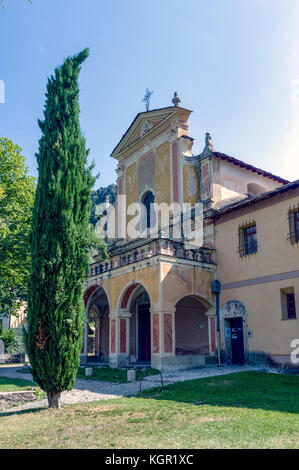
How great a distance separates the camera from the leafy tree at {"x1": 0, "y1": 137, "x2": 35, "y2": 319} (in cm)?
1836

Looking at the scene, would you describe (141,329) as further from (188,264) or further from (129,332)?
(188,264)

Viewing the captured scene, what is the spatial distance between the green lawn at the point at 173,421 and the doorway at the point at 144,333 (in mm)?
9984

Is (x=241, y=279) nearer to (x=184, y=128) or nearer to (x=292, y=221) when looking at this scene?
(x=292, y=221)

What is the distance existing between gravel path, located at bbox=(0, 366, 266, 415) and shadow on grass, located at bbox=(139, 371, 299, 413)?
2.92ft

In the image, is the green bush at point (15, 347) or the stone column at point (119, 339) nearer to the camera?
the stone column at point (119, 339)

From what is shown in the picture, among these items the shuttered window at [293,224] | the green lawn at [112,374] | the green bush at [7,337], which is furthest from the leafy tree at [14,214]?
the green bush at [7,337]

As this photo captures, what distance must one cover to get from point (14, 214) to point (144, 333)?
976cm

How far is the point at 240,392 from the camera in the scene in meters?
11.7

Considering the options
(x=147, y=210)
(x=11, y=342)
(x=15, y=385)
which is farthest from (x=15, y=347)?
(x=15, y=385)

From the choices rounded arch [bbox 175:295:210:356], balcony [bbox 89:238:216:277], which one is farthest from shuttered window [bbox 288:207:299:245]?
rounded arch [bbox 175:295:210:356]

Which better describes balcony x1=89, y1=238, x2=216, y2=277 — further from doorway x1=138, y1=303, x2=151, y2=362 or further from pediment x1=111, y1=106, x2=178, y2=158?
pediment x1=111, y1=106, x2=178, y2=158

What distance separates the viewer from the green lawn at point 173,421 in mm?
6719

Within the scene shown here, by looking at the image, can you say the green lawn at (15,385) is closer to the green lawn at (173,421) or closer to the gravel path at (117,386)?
the gravel path at (117,386)
